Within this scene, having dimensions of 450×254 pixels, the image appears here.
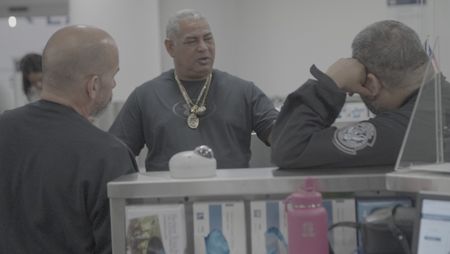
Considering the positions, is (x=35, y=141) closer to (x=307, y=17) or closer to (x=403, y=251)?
(x=403, y=251)

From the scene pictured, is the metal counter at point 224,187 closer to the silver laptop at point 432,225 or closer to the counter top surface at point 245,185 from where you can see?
the counter top surface at point 245,185

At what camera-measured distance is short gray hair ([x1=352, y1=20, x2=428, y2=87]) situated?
1223mm

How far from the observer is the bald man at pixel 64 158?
121 centimetres

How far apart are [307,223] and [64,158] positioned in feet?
1.77

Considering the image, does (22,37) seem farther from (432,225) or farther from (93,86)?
(432,225)

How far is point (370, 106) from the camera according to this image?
4.32 ft


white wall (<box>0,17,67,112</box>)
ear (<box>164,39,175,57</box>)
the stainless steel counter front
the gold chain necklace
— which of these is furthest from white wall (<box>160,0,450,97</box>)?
the stainless steel counter front

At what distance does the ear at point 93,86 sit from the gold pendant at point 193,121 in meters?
0.81

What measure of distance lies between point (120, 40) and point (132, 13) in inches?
7.5

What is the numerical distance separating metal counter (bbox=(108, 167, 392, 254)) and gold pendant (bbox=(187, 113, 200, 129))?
97cm

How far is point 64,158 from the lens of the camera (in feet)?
4.01

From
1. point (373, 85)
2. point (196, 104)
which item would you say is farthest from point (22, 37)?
point (373, 85)

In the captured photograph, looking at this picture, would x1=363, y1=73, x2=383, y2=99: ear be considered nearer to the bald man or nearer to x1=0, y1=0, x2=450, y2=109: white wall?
the bald man

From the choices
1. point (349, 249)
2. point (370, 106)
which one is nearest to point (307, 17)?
point (370, 106)
